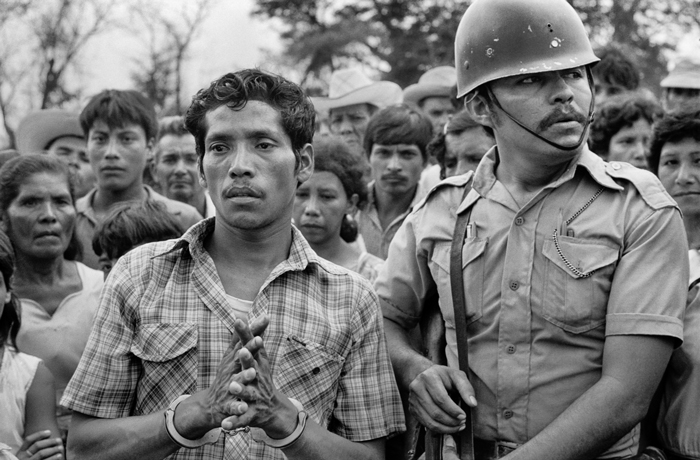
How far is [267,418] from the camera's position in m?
2.49

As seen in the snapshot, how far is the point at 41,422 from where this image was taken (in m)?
3.71

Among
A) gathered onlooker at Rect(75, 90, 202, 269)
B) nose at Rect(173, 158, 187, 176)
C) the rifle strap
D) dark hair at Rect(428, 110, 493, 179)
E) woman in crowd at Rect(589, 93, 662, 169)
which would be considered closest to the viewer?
the rifle strap

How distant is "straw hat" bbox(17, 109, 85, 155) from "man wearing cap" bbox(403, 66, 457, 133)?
9.57 ft

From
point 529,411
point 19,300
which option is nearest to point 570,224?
point 529,411

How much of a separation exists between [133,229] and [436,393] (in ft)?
7.02

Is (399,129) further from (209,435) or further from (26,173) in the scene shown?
(209,435)

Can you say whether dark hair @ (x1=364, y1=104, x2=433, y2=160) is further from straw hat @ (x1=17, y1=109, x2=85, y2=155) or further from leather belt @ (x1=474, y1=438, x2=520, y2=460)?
leather belt @ (x1=474, y1=438, x2=520, y2=460)

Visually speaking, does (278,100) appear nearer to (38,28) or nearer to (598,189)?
(598,189)

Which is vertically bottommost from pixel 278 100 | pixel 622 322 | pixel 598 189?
pixel 622 322

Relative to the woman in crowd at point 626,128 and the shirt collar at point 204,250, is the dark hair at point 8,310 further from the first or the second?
the woman in crowd at point 626,128

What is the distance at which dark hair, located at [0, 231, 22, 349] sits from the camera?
381 cm

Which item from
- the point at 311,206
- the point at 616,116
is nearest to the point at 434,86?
the point at 616,116

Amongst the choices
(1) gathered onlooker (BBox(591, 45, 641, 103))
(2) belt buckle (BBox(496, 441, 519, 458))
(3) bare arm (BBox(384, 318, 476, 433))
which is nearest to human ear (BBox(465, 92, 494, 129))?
(3) bare arm (BBox(384, 318, 476, 433))

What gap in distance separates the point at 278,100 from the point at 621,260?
4.21 feet
